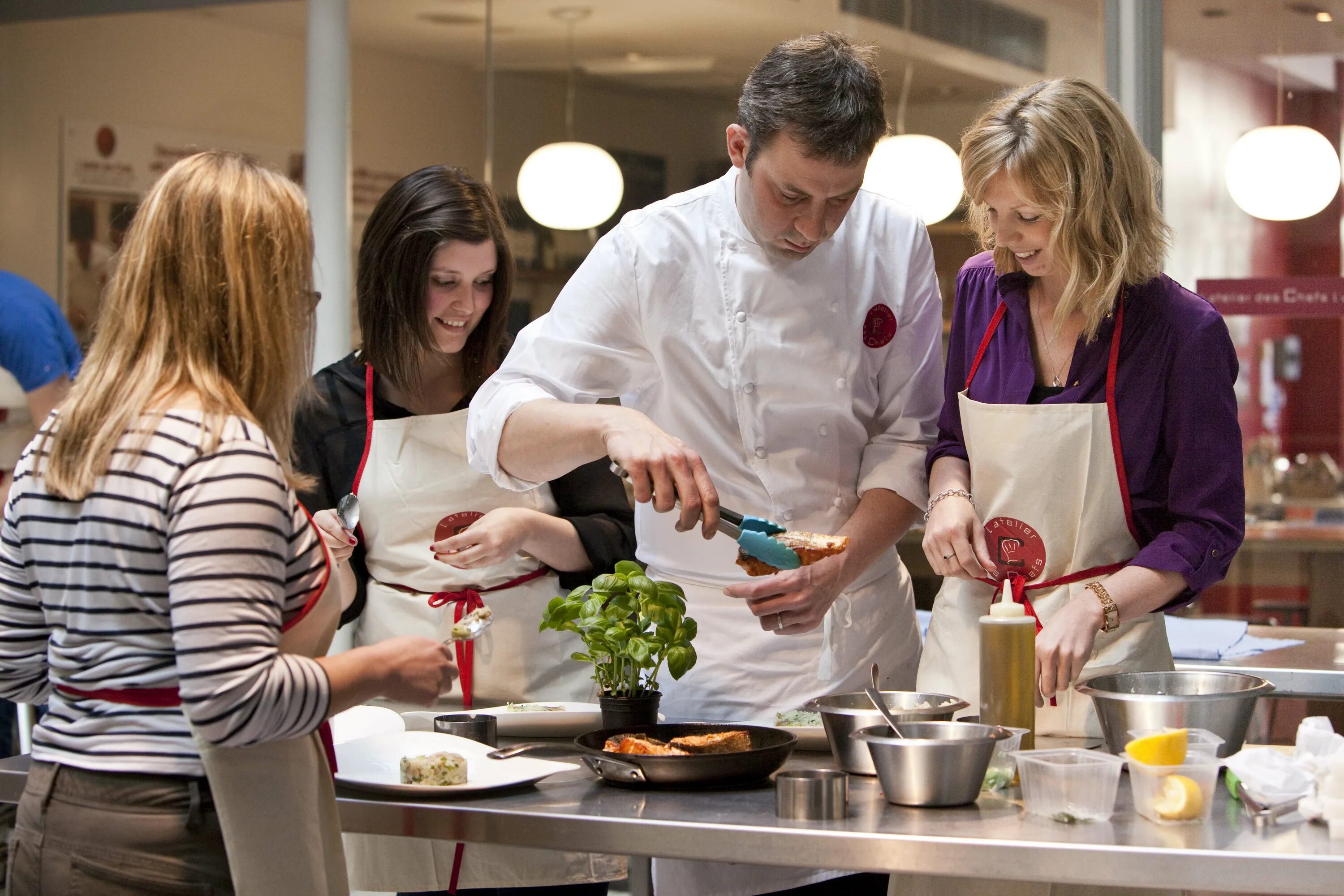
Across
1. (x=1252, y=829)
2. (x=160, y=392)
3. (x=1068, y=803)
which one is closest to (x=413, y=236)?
(x=160, y=392)

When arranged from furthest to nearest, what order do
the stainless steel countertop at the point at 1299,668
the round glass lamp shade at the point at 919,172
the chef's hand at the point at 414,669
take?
the round glass lamp shade at the point at 919,172
the stainless steel countertop at the point at 1299,668
the chef's hand at the point at 414,669

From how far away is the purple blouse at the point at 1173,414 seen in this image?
5.82ft

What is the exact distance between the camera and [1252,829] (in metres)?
1.41

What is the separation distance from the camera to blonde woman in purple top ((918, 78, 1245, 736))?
1790 millimetres

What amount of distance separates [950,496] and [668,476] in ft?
1.39

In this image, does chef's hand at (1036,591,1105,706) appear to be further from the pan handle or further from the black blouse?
the black blouse

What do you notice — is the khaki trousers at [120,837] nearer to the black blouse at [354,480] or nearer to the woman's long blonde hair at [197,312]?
the woman's long blonde hair at [197,312]

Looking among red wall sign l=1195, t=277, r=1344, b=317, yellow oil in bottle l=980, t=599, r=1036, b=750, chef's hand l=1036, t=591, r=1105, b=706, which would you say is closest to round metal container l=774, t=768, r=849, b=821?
yellow oil in bottle l=980, t=599, r=1036, b=750

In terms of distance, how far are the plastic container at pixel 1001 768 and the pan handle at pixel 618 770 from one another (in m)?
0.37

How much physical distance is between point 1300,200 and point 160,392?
345cm

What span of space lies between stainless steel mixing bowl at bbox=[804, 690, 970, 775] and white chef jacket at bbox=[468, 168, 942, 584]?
0.35m

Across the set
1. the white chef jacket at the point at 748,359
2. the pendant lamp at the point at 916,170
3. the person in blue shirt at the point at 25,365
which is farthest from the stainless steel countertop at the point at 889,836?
the pendant lamp at the point at 916,170

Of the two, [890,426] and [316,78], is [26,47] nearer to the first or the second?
[316,78]

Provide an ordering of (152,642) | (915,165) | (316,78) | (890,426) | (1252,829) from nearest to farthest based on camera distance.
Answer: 1. (152,642)
2. (1252,829)
3. (890,426)
4. (316,78)
5. (915,165)
